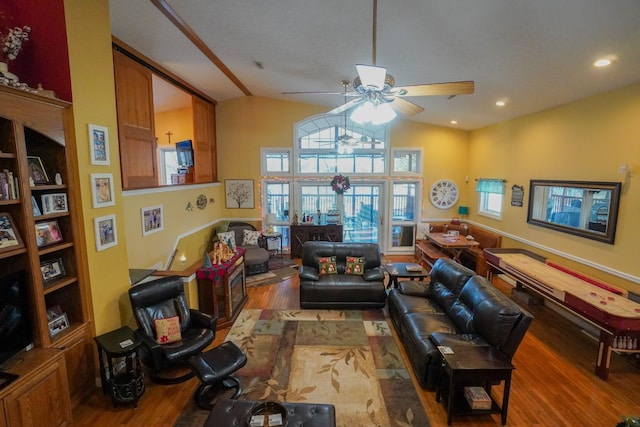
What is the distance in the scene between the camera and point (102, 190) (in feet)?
9.34

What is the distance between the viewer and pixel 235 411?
217 centimetres

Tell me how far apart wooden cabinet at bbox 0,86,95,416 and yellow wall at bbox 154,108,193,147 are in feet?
13.9

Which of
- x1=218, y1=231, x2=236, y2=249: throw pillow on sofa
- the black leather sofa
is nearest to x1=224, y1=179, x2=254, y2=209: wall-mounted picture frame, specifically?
x1=218, y1=231, x2=236, y2=249: throw pillow on sofa

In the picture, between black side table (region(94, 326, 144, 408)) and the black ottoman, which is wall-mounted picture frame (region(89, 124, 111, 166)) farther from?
the black ottoman

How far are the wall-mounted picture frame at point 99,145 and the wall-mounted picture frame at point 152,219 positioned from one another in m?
1.53

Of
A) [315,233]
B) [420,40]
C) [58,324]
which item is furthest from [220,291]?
[420,40]

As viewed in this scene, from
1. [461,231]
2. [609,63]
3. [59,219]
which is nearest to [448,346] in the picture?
[609,63]

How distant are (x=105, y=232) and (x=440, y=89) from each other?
129 inches

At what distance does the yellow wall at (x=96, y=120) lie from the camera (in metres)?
2.54

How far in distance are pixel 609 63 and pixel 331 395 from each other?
4278mm

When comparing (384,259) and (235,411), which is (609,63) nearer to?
(235,411)

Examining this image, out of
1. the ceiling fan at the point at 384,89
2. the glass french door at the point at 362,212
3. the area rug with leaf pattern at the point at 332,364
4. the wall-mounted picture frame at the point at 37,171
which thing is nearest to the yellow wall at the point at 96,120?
the wall-mounted picture frame at the point at 37,171

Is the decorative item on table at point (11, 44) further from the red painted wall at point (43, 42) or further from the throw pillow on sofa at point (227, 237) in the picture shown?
the throw pillow on sofa at point (227, 237)

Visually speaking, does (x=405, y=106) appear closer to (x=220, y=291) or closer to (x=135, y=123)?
(x=220, y=291)
